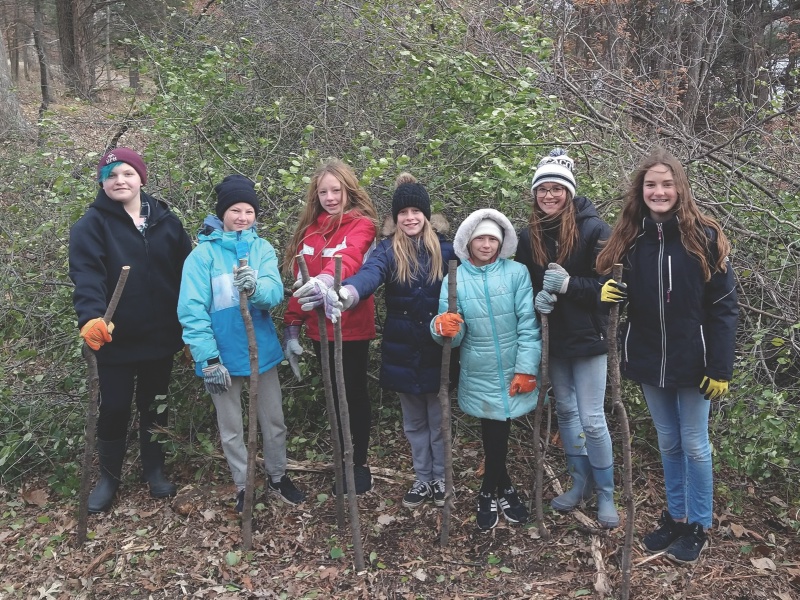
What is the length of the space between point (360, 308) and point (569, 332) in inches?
46.7

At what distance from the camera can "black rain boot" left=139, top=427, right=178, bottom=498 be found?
3742 millimetres

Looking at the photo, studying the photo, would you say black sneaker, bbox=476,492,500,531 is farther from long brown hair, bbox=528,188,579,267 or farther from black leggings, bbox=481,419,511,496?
long brown hair, bbox=528,188,579,267

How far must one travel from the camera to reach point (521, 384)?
313cm

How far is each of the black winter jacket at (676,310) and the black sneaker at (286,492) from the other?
211 cm

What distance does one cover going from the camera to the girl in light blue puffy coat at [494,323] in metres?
3.14

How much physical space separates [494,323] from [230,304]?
1431mm

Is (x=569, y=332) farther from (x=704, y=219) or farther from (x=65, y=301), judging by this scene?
(x=65, y=301)

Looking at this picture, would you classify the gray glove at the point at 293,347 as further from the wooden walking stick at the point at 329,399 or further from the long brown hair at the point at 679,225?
the long brown hair at the point at 679,225

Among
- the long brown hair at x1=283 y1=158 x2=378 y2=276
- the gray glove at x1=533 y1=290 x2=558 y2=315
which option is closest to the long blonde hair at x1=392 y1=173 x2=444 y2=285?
the long brown hair at x1=283 y1=158 x2=378 y2=276

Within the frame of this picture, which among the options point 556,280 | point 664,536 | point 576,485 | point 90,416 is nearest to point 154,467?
point 90,416

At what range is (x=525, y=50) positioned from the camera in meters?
5.38

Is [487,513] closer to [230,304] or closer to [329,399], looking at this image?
[329,399]

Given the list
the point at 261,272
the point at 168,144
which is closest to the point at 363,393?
the point at 261,272

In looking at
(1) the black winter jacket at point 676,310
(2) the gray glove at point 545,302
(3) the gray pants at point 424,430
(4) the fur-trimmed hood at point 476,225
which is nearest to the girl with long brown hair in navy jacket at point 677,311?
(1) the black winter jacket at point 676,310
